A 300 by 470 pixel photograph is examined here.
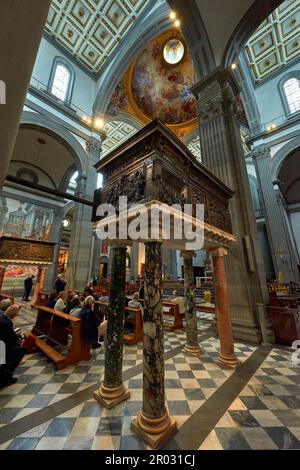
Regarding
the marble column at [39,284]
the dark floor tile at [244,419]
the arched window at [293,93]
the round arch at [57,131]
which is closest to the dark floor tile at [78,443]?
the dark floor tile at [244,419]

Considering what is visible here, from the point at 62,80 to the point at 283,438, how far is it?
53.9 feet

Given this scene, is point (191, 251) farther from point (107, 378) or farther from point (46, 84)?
point (46, 84)

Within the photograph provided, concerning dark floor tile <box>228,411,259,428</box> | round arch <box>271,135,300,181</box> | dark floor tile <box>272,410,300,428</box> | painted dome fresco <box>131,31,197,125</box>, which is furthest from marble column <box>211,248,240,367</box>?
painted dome fresco <box>131,31,197,125</box>

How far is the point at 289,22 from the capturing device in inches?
406

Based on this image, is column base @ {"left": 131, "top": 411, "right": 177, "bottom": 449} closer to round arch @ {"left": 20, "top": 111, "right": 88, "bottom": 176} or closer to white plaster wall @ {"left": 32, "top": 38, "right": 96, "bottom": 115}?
round arch @ {"left": 20, "top": 111, "right": 88, "bottom": 176}

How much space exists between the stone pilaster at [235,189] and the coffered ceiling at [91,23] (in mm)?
8434

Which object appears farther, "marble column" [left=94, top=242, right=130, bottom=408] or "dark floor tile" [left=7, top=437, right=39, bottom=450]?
"marble column" [left=94, top=242, right=130, bottom=408]

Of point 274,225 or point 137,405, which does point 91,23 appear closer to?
point 274,225

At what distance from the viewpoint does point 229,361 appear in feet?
13.2

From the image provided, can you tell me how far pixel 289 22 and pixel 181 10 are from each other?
26.4 ft

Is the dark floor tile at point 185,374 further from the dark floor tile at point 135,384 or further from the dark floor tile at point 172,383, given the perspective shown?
the dark floor tile at point 135,384

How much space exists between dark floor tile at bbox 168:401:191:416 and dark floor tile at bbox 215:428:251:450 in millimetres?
Answer: 465

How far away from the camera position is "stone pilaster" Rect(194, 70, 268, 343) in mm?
5320

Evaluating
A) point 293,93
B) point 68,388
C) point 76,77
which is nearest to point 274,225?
point 293,93
